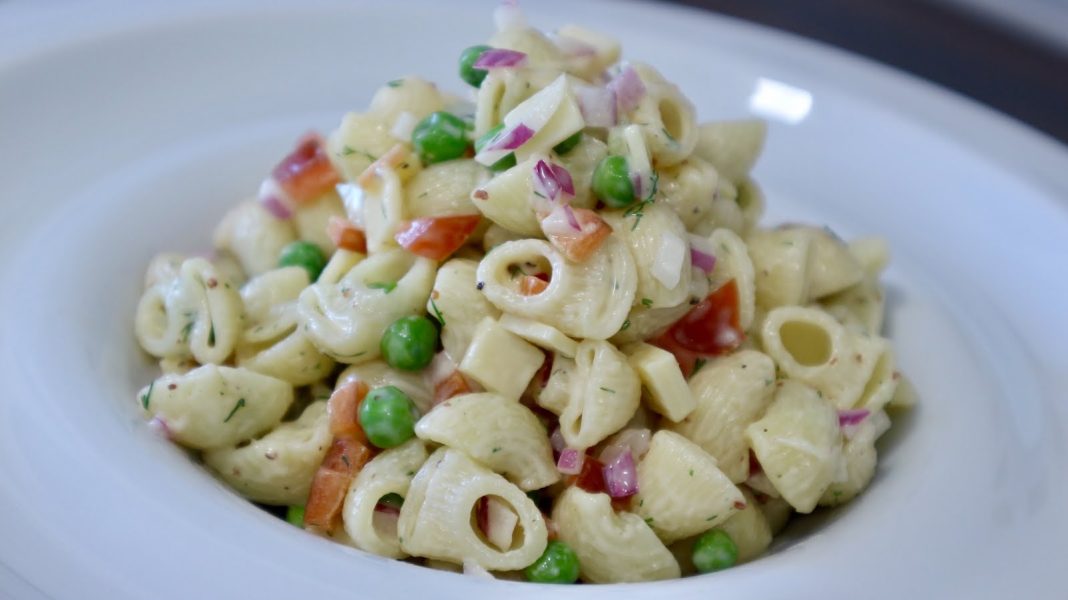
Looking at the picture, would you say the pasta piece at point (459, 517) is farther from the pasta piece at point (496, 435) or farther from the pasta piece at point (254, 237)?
the pasta piece at point (254, 237)

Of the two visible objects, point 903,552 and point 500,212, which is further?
point 500,212

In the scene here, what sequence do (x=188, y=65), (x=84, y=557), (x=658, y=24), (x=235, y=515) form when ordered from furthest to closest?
(x=658, y=24)
(x=188, y=65)
(x=235, y=515)
(x=84, y=557)

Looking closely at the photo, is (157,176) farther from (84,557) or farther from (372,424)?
(84,557)

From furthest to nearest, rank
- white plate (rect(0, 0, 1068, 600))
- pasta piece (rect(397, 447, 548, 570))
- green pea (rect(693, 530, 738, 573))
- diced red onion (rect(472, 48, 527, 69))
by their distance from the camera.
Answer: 1. diced red onion (rect(472, 48, 527, 69))
2. green pea (rect(693, 530, 738, 573))
3. pasta piece (rect(397, 447, 548, 570))
4. white plate (rect(0, 0, 1068, 600))

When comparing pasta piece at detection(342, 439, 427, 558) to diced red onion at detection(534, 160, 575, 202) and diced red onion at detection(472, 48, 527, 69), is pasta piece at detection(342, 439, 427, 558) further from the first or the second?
diced red onion at detection(472, 48, 527, 69)

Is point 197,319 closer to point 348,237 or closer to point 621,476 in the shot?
point 348,237

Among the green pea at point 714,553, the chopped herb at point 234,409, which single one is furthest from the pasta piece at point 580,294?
the chopped herb at point 234,409

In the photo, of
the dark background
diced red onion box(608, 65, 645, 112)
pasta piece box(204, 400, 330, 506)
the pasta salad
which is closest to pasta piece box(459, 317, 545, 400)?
the pasta salad

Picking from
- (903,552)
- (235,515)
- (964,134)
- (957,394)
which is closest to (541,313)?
(235,515)
